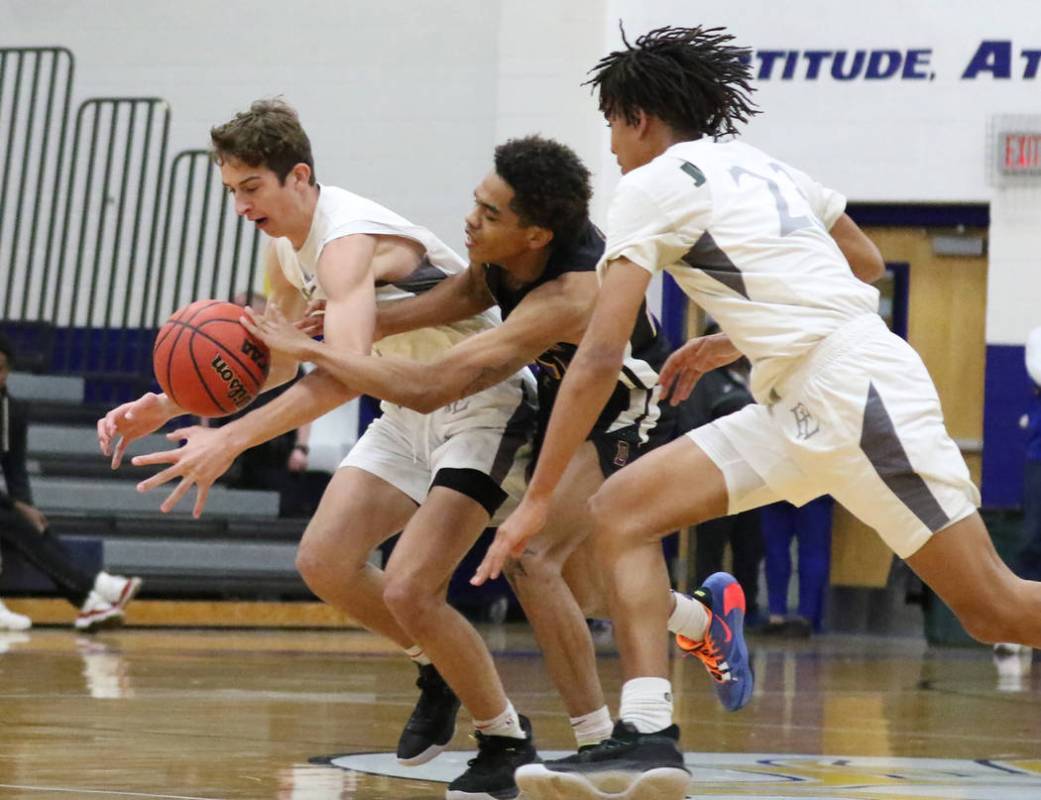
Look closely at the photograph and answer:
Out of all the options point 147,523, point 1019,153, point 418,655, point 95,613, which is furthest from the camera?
point 1019,153

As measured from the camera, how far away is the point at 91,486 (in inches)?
454

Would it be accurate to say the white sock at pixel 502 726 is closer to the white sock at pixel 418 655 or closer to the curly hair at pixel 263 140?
the white sock at pixel 418 655

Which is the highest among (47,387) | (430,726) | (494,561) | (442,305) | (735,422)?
(442,305)

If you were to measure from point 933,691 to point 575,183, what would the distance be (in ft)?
14.6

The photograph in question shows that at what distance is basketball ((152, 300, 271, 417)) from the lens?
14.7ft

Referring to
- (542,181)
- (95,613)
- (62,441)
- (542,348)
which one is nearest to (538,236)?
(542,181)

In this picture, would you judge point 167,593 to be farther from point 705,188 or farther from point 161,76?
point 705,188

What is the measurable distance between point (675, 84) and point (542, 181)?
1.39 feet

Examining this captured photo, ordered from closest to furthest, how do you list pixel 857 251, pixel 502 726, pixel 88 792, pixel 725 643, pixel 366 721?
pixel 88 792
pixel 857 251
pixel 502 726
pixel 725 643
pixel 366 721

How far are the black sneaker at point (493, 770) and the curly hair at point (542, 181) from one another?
1.21 metres

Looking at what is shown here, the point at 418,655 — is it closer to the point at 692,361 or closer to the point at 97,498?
the point at 692,361

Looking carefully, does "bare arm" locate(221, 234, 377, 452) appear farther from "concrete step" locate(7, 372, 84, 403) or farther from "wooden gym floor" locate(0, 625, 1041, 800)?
Result: "concrete step" locate(7, 372, 84, 403)

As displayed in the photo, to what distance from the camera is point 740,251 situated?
13.0ft

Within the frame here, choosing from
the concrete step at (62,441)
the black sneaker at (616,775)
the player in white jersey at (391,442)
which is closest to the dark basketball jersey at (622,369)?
the player in white jersey at (391,442)
